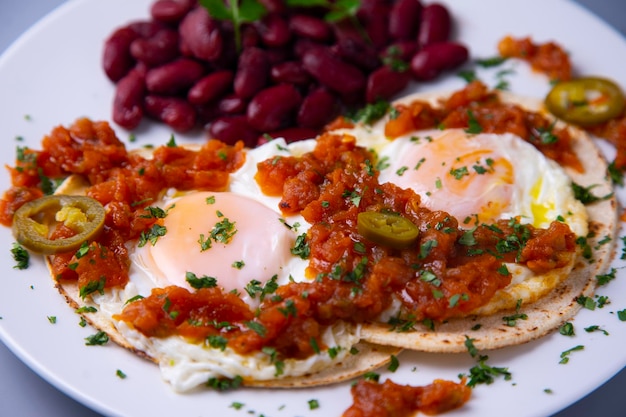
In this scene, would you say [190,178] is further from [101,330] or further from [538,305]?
[538,305]

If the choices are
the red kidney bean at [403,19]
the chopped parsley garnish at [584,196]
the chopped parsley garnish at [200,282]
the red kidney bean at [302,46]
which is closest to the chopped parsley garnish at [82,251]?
the chopped parsley garnish at [200,282]

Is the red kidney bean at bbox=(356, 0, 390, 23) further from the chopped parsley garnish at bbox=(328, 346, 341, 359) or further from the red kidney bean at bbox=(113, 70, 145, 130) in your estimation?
the chopped parsley garnish at bbox=(328, 346, 341, 359)

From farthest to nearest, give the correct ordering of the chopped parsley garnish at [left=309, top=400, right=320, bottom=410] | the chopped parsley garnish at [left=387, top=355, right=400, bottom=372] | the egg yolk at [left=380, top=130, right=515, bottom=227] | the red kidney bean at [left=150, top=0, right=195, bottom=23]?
the red kidney bean at [left=150, top=0, right=195, bottom=23], the egg yolk at [left=380, top=130, right=515, bottom=227], the chopped parsley garnish at [left=387, top=355, right=400, bottom=372], the chopped parsley garnish at [left=309, top=400, right=320, bottom=410]

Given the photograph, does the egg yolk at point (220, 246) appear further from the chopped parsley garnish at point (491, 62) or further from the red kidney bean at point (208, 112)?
the chopped parsley garnish at point (491, 62)

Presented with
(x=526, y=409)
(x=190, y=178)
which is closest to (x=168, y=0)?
(x=190, y=178)

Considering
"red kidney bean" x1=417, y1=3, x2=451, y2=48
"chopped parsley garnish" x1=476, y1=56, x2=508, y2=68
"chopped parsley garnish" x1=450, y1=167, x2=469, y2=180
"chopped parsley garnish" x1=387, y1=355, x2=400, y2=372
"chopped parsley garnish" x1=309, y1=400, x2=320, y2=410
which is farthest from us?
"red kidney bean" x1=417, y1=3, x2=451, y2=48

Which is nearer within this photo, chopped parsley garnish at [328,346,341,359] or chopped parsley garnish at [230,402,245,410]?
chopped parsley garnish at [230,402,245,410]

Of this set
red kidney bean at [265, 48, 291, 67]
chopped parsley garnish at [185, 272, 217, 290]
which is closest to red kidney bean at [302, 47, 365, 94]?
red kidney bean at [265, 48, 291, 67]
